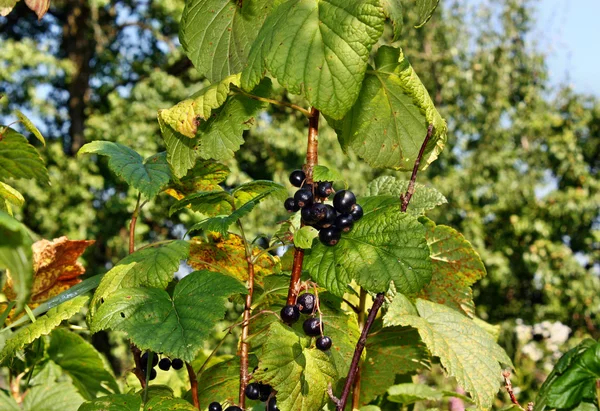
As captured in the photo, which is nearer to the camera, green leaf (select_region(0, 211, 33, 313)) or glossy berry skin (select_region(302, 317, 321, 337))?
green leaf (select_region(0, 211, 33, 313))

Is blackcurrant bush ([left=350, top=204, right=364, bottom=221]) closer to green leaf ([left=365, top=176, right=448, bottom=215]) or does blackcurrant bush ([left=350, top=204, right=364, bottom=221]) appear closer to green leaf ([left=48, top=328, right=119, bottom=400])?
green leaf ([left=365, top=176, right=448, bottom=215])

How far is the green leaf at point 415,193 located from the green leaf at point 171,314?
1.07 feet

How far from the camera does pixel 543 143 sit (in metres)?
12.4

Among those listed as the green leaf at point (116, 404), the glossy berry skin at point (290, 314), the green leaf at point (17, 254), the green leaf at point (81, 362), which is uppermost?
the green leaf at point (17, 254)

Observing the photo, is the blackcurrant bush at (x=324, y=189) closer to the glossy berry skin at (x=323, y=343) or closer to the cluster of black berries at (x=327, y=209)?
the cluster of black berries at (x=327, y=209)

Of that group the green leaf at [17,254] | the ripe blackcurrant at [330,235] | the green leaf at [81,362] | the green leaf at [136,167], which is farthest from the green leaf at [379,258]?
the green leaf at [81,362]

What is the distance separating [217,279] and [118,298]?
13cm

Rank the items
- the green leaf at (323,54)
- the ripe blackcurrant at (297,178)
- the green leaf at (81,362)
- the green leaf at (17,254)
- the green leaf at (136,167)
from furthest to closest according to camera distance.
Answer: the green leaf at (81,362), the green leaf at (136,167), the ripe blackcurrant at (297,178), the green leaf at (323,54), the green leaf at (17,254)

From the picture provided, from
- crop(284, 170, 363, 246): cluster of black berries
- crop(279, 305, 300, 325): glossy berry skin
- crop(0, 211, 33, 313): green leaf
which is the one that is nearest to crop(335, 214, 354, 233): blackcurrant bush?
crop(284, 170, 363, 246): cluster of black berries

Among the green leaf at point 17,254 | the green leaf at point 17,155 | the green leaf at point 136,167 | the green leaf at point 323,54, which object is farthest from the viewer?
the green leaf at point 17,155

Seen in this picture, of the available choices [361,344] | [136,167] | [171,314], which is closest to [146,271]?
[171,314]

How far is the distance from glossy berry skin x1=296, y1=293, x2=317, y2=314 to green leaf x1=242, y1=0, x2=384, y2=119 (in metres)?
0.24

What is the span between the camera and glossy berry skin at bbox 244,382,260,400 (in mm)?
860

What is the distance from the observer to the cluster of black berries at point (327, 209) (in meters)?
0.87
